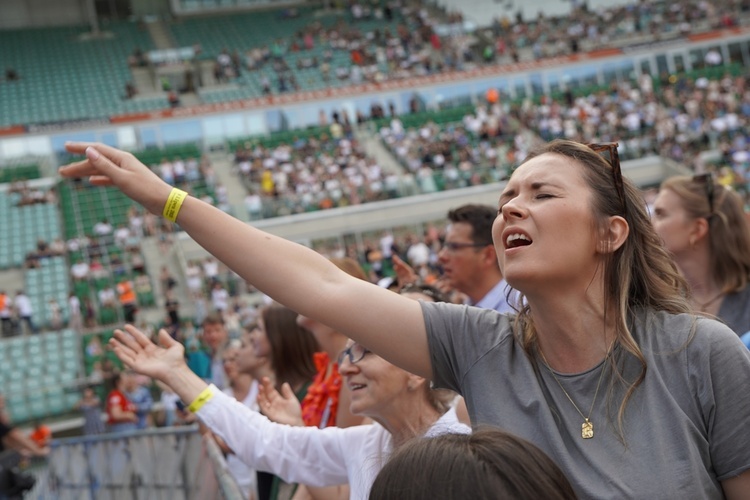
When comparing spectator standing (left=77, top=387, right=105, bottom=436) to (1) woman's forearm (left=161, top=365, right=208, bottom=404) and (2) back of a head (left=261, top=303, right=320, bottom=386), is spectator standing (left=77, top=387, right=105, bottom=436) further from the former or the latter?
(1) woman's forearm (left=161, top=365, right=208, bottom=404)

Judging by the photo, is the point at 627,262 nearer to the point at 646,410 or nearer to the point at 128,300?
the point at 646,410

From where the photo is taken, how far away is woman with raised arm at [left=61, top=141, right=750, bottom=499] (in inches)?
71.2

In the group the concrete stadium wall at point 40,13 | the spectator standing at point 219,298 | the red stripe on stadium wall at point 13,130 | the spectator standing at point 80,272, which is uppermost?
the concrete stadium wall at point 40,13

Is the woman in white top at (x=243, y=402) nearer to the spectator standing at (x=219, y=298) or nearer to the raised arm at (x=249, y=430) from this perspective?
the raised arm at (x=249, y=430)

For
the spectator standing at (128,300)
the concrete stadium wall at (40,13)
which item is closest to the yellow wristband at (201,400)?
the spectator standing at (128,300)

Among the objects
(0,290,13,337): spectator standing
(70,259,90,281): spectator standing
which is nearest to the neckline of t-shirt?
(0,290,13,337): spectator standing

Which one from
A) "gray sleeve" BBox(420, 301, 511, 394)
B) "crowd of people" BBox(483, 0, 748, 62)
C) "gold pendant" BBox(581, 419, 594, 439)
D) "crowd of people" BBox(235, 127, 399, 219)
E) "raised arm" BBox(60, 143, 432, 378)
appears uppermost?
"crowd of people" BBox(483, 0, 748, 62)

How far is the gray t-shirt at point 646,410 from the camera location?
1.79 meters

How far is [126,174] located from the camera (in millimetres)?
2162

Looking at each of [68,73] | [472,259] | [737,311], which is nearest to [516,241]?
[737,311]

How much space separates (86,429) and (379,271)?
849cm

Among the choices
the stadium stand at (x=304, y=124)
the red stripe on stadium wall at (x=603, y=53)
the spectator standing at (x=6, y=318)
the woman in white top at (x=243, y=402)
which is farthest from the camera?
the red stripe on stadium wall at (x=603, y=53)

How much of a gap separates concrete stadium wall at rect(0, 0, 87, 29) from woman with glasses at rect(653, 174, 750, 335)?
38.6 meters

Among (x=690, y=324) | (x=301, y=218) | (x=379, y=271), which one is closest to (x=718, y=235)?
(x=690, y=324)
